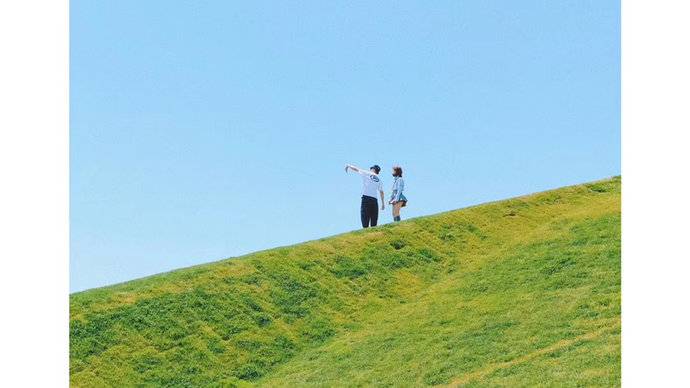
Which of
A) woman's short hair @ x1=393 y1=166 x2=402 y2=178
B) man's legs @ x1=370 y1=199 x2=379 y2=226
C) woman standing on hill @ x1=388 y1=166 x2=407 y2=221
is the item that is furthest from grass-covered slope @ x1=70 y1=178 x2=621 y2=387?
woman's short hair @ x1=393 y1=166 x2=402 y2=178

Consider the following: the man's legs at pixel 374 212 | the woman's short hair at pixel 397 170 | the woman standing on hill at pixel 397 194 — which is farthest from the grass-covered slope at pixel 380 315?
the woman's short hair at pixel 397 170

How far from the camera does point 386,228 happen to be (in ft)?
70.1

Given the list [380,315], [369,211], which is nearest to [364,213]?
[369,211]

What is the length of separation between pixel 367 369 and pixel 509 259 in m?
6.29

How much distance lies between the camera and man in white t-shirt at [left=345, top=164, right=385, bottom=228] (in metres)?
→ 21.0

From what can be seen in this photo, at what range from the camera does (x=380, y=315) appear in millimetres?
17219

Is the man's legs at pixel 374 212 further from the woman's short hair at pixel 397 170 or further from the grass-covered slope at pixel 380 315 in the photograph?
the woman's short hair at pixel 397 170

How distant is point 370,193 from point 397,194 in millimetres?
999

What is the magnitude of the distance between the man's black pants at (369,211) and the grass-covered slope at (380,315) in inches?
16.5

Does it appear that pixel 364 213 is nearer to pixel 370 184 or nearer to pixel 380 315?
pixel 370 184

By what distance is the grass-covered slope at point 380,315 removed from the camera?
1316 cm

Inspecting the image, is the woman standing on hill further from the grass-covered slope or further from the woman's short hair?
the grass-covered slope

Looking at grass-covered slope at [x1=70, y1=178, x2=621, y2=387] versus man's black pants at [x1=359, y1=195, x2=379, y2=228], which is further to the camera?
man's black pants at [x1=359, y1=195, x2=379, y2=228]

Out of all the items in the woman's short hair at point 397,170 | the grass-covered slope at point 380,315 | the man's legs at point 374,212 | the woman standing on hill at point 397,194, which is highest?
the woman's short hair at point 397,170
